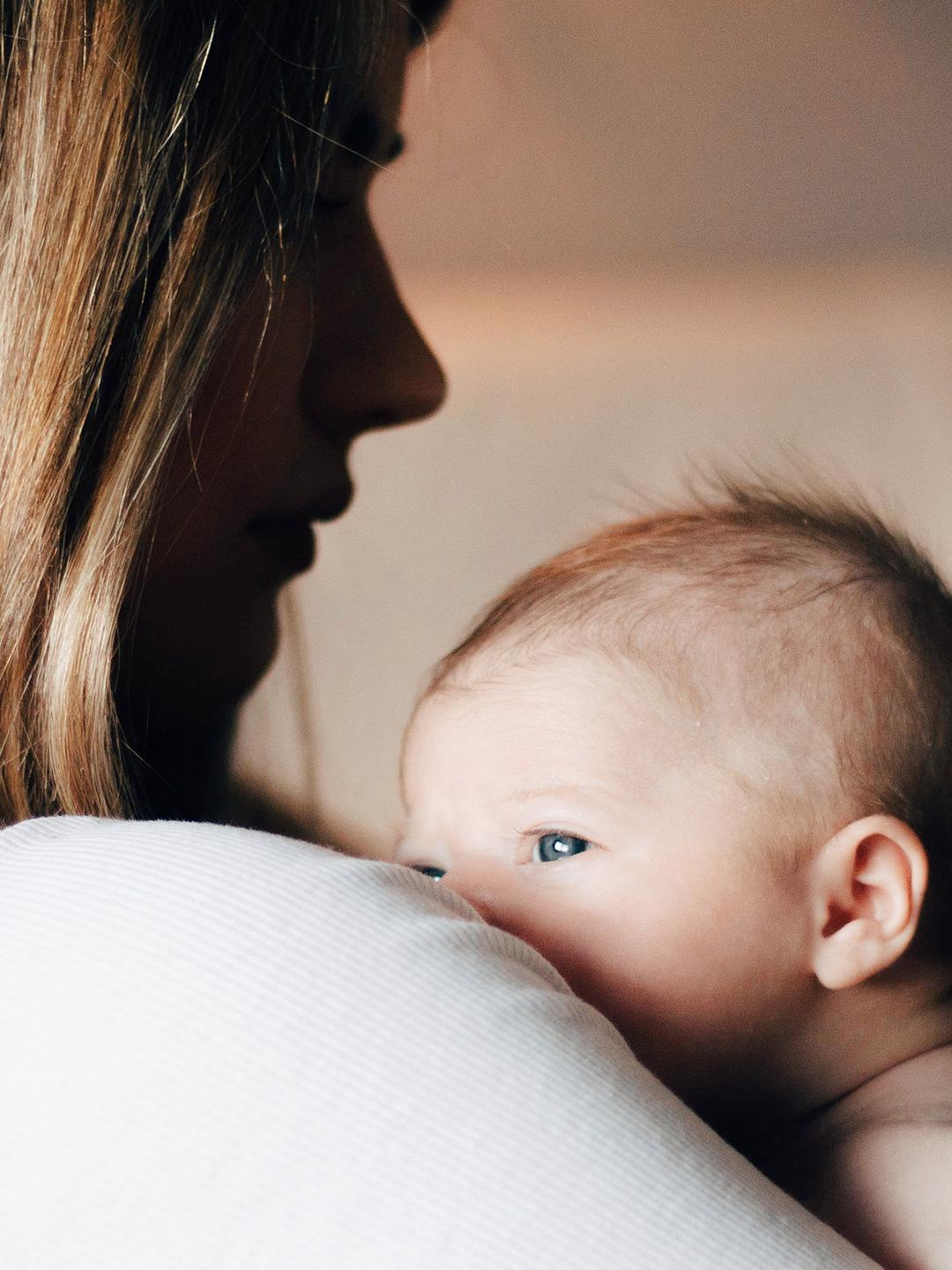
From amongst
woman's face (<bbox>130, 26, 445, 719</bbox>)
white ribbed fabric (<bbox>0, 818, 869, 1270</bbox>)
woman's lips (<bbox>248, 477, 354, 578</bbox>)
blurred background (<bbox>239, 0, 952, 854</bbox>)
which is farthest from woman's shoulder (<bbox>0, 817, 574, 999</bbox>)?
blurred background (<bbox>239, 0, 952, 854</bbox>)

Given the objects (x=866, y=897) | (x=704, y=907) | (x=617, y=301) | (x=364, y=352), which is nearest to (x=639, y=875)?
(x=704, y=907)

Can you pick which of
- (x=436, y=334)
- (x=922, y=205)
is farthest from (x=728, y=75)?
(x=436, y=334)

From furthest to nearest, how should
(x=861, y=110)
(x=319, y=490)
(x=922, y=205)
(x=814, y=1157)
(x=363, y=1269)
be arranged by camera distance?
(x=922, y=205) < (x=861, y=110) < (x=319, y=490) < (x=814, y=1157) < (x=363, y=1269)

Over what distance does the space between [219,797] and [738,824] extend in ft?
2.27

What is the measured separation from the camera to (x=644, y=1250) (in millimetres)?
341

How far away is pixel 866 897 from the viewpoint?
67cm

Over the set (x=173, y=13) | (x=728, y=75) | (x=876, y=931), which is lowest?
(x=876, y=931)

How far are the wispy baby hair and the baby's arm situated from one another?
17 centimetres

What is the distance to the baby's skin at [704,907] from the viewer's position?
0.65 meters

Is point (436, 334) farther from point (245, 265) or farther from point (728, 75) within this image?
point (245, 265)

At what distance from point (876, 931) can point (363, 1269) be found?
1.40 ft

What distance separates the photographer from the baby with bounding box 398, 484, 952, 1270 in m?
0.65

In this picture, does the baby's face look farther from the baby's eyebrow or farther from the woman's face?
the woman's face

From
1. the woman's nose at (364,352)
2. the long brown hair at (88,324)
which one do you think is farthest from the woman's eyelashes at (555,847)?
the woman's nose at (364,352)
